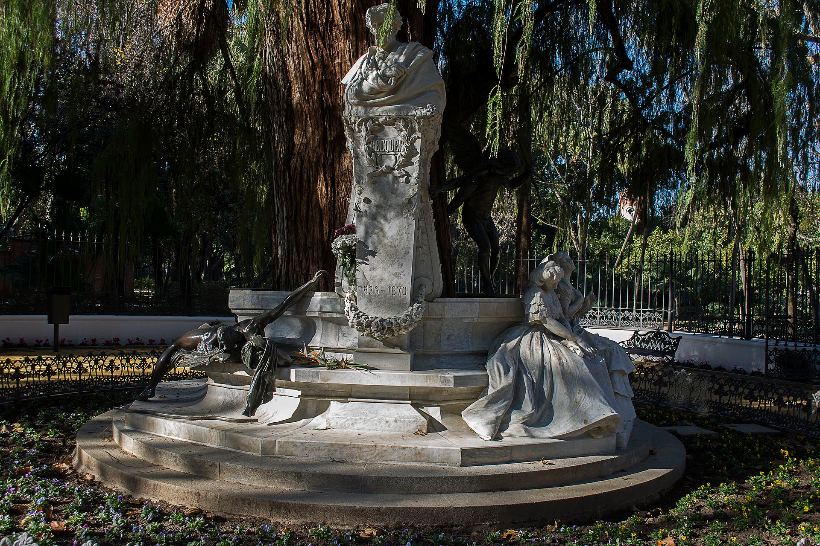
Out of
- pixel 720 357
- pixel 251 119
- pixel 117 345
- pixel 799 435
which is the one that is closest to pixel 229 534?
pixel 799 435

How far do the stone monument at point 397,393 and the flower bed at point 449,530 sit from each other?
0.25 m

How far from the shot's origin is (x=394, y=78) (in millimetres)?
6500

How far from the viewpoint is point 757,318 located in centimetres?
1575

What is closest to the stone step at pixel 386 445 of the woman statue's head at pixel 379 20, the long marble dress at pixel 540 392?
the long marble dress at pixel 540 392

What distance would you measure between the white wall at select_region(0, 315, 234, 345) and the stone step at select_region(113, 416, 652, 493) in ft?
43.3

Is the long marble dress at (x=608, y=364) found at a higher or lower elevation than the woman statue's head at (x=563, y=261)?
lower

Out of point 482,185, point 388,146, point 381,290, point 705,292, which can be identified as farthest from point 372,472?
point 705,292

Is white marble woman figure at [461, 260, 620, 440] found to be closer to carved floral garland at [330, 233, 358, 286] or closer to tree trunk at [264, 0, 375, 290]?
carved floral garland at [330, 233, 358, 286]

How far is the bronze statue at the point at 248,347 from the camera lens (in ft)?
21.7

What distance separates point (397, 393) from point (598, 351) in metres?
1.87

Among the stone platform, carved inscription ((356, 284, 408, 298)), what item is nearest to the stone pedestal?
carved inscription ((356, 284, 408, 298))

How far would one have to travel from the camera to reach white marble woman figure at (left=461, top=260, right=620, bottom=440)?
6.26m

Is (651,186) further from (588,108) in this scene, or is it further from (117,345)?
(117,345)

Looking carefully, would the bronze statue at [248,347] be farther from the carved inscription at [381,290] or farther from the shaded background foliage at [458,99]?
the shaded background foliage at [458,99]
